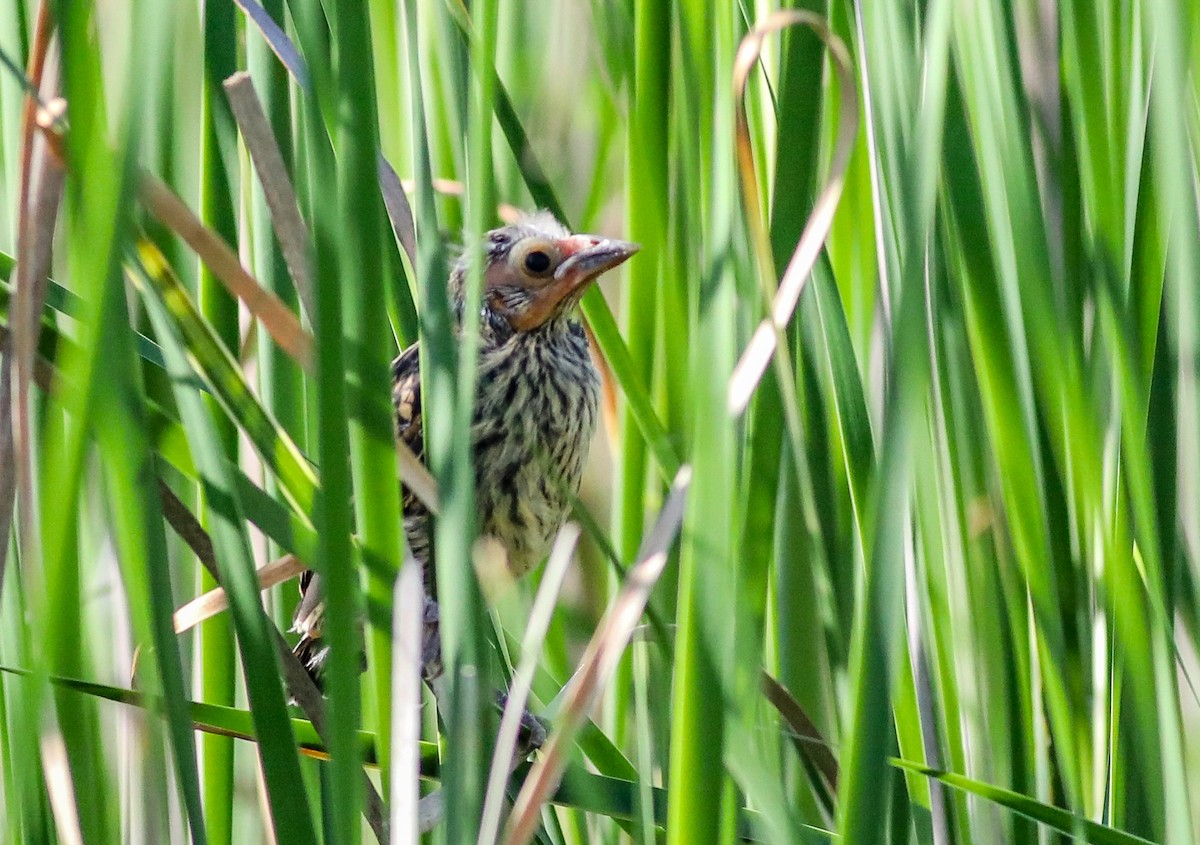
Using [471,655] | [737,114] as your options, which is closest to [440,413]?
[471,655]

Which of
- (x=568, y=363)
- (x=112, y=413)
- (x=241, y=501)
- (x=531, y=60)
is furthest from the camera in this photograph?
(x=568, y=363)

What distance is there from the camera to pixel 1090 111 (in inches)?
31.6

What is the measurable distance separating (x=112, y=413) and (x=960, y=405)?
1.70ft

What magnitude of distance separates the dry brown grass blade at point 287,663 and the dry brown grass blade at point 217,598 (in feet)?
0.21

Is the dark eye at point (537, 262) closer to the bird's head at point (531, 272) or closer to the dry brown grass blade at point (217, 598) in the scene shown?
the bird's head at point (531, 272)

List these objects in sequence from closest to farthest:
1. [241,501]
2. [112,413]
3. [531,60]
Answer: [112,413]
[241,501]
[531,60]

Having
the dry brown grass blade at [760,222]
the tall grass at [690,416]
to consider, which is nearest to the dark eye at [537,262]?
the tall grass at [690,416]

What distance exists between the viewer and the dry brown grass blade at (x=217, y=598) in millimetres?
901

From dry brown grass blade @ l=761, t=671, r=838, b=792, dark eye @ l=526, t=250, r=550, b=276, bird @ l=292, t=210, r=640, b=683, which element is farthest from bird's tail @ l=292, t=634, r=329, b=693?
dry brown grass blade @ l=761, t=671, r=838, b=792

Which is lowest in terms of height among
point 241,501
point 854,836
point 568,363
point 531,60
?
point 854,836

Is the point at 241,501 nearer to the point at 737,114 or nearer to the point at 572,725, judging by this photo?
the point at 572,725

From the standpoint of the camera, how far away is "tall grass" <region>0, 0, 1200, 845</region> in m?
0.62

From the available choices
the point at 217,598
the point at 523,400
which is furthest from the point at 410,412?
the point at 217,598

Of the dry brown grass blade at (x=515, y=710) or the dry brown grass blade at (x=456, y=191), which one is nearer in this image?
the dry brown grass blade at (x=515, y=710)
